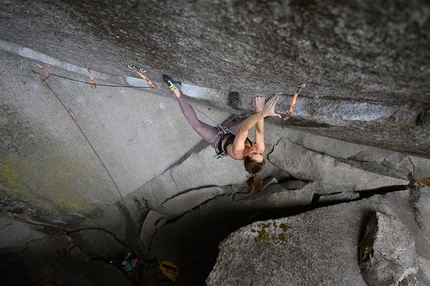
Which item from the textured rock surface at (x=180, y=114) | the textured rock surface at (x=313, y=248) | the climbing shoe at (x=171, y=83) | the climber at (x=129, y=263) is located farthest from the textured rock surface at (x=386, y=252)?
the climber at (x=129, y=263)

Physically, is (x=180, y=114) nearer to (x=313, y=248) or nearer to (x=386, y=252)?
(x=313, y=248)

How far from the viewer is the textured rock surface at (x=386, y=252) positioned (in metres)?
2.02

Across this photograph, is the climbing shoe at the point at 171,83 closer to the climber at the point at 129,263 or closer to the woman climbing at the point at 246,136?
the woman climbing at the point at 246,136

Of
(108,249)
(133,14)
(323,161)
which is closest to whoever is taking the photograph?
(133,14)

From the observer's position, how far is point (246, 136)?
7.11 feet

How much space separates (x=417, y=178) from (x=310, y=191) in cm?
97

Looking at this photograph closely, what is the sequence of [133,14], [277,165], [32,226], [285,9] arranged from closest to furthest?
[285,9]
[133,14]
[277,165]
[32,226]

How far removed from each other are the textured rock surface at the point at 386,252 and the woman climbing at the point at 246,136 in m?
0.97

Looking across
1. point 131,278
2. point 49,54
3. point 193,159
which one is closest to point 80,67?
point 49,54

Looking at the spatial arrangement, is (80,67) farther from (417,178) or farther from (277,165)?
(417,178)

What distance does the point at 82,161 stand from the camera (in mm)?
3285

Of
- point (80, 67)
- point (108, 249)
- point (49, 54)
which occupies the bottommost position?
point (108, 249)

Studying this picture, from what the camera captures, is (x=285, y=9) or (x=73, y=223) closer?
(x=285, y=9)

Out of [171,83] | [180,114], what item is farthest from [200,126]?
[180,114]
